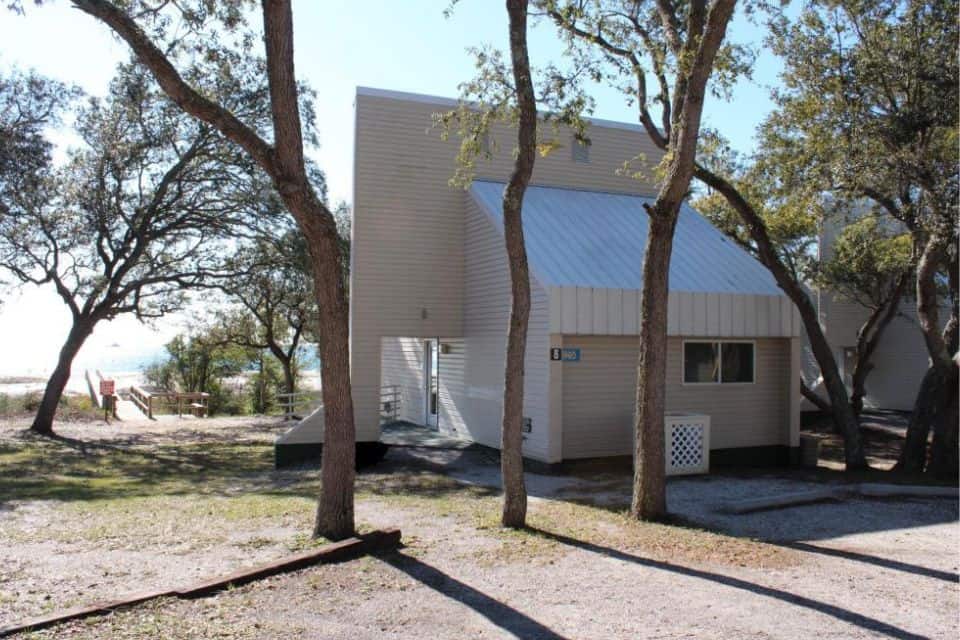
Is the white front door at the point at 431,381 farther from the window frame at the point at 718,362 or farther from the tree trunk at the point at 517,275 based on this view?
the tree trunk at the point at 517,275

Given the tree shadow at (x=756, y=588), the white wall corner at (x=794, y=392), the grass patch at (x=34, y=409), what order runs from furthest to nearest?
1. the grass patch at (x=34, y=409)
2. the white wall corner at (x=794, y=392)
3. the tree shadow at (x=756, y=588)

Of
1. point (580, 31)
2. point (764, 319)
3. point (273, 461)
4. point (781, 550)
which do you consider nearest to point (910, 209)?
point (764, 319)

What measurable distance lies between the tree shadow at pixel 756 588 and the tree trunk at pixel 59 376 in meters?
15.5

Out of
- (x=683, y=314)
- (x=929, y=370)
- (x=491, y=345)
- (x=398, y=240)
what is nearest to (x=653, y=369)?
(x=683, y=314)

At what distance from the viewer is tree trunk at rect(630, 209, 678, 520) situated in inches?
345

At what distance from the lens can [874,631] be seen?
213 inches

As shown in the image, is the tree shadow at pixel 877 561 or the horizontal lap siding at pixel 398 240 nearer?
the tree shadow at pixel 877 561

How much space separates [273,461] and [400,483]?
388 centimetres

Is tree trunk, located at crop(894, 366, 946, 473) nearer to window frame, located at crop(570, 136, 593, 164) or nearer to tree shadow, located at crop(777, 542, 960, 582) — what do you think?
tree shadow, located at crop(777, 542, 960, 582)

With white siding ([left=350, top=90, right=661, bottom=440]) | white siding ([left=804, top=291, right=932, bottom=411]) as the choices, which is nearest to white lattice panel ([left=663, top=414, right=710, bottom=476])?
white siding ([left=350, top=90, right=661, bottom=440])

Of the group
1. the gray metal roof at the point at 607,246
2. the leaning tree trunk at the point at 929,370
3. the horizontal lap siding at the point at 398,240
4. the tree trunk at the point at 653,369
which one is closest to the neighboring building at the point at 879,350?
the gray metal roof at the point at 607,246

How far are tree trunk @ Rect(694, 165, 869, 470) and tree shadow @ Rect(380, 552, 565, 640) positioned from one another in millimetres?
8596

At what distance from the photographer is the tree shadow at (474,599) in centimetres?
534

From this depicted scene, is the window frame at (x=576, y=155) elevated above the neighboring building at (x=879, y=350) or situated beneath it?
elevated above
